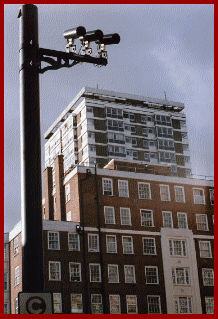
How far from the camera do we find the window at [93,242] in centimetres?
6353

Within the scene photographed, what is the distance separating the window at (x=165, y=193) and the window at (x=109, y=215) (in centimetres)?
750

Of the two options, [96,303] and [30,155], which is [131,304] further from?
[30,155]

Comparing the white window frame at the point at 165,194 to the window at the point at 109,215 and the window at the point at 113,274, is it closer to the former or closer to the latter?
the window at the point at 109,215

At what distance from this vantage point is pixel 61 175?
235 feet

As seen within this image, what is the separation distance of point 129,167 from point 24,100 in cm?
6640

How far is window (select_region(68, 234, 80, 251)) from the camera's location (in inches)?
2468

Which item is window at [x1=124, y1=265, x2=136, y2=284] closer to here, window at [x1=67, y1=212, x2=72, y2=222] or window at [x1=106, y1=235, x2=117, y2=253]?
window at [x1=106, y1=235, x2=117, y2=253]

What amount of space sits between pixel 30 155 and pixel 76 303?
56.4 m

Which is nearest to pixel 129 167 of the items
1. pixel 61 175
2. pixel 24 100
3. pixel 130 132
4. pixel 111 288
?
pixel 61 175

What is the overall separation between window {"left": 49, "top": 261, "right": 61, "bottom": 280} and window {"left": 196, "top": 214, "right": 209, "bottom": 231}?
19359mm

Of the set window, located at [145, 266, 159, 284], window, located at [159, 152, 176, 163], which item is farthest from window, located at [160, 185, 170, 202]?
window, located at [159, 152, 176, 163]

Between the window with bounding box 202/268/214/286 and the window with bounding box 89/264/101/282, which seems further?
the window with bounding box 202/268/214/286

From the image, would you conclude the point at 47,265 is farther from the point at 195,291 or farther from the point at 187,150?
the point at 187,150

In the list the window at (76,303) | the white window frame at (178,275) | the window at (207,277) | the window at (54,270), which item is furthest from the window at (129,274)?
the window at (207,277)
